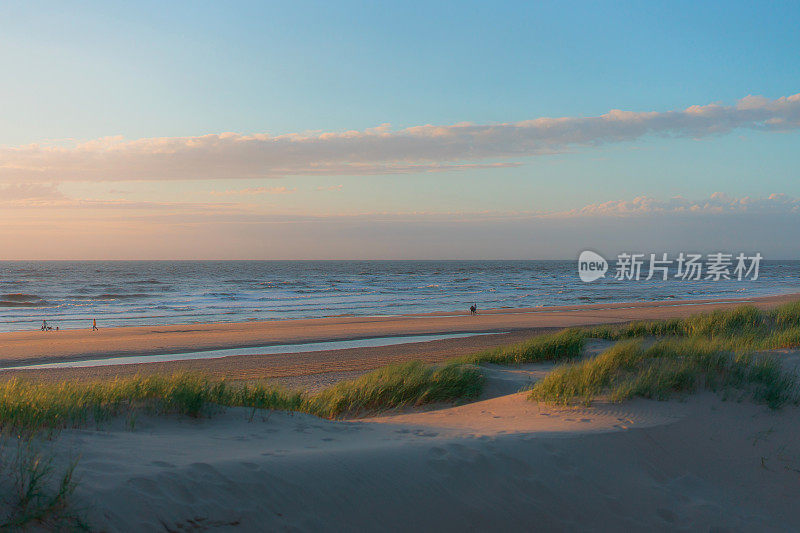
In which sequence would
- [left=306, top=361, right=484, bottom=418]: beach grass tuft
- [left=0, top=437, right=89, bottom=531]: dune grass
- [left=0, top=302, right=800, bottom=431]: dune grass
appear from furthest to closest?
[left=306, top=361, right=484, bottom=418]: beach grass tuft, [left=0, top=302, right=800, bottom=431]: dune grass, [left=0, top=437, right=89, bottom=531]: dune grass

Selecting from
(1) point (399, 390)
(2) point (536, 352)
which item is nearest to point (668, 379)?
(1) point (399, 390)

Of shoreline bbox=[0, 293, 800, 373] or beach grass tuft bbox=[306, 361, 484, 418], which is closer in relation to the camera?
beach grass tuft bbox=[306, 361, 484, 418]

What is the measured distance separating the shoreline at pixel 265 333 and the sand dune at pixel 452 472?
11348mm

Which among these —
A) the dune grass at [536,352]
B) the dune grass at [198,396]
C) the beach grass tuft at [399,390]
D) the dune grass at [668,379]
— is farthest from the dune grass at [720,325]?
the dune grass at [198,396]

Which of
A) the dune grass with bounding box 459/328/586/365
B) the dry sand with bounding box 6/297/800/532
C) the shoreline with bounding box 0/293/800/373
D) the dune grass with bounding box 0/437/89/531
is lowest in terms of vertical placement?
the shoreline with bounding box 0/293/800/373

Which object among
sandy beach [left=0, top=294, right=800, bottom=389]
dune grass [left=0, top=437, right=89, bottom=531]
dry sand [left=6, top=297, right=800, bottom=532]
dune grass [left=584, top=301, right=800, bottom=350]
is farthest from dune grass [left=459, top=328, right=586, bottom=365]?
dune grass [left=0, top=437, right=89, bottom=531]

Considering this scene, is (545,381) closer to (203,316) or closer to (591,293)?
(203,316)

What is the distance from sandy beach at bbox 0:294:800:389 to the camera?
13.4 m

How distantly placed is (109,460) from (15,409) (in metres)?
1.39

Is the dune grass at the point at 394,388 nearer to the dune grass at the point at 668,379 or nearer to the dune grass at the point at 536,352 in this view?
the dune grass at the point at 668,379

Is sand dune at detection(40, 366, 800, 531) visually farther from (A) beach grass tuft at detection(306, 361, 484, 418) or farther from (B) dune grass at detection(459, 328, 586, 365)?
(B) dune grass at detection(459, 328, 586, 365)

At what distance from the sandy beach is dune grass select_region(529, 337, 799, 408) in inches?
207

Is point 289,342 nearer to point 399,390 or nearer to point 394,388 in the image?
point 394,388

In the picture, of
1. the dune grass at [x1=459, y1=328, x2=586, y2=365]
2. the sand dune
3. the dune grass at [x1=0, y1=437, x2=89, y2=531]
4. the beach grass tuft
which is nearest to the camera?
the dune grass at [x1=0, y1=437, x2=89, y2=531]
